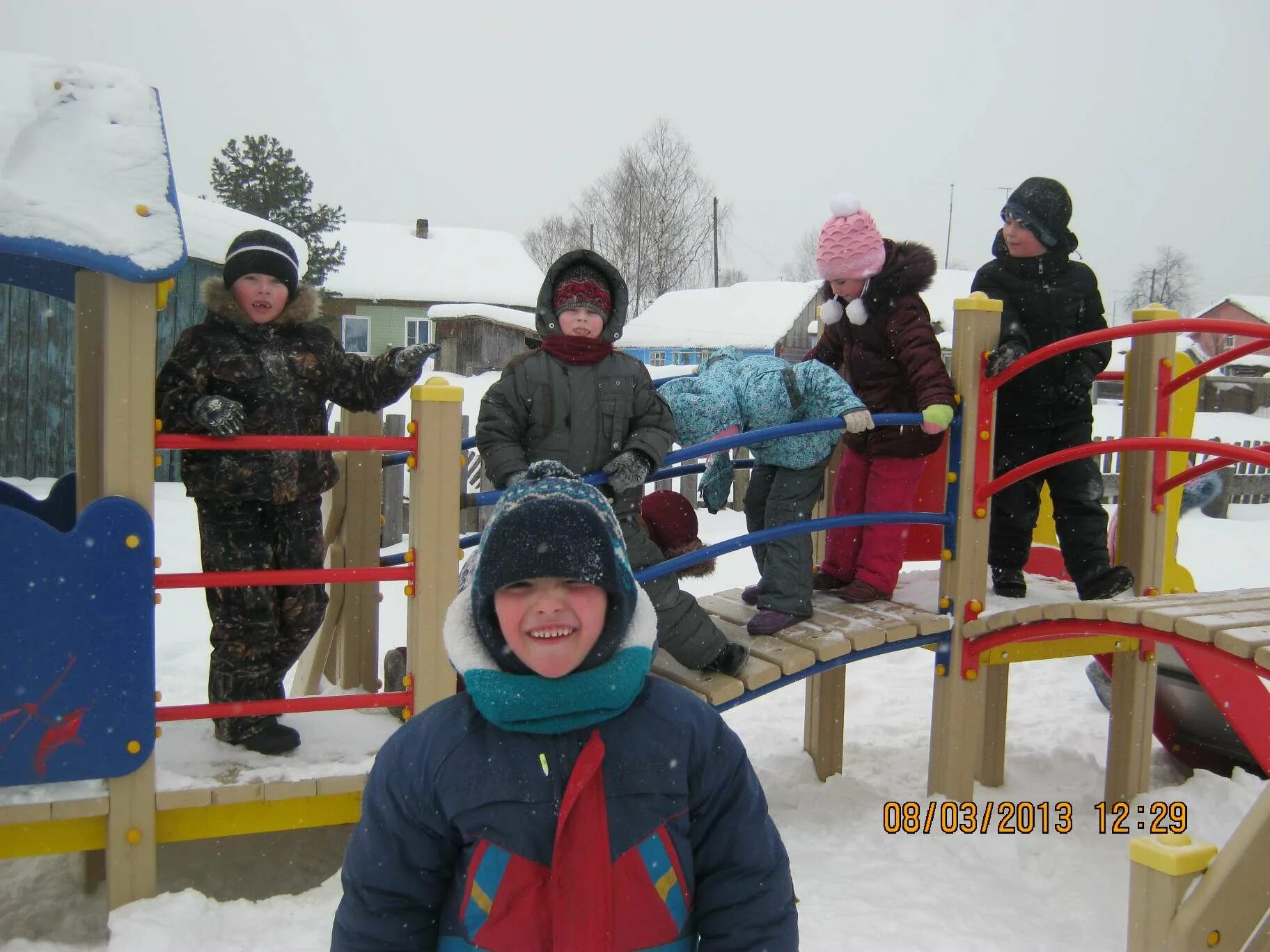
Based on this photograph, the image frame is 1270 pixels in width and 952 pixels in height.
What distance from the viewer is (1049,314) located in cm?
430

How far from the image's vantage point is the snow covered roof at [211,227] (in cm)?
906

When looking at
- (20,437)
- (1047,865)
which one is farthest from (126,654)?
(20,437)

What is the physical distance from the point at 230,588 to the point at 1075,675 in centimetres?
493

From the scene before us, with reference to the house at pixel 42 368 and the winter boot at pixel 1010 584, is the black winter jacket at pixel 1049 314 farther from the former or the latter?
the house at pixel 42 368

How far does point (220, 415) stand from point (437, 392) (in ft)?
1.93

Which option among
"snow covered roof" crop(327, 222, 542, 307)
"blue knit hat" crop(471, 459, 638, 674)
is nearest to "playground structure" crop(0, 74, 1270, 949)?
"blue knit hat" crop(471, 459, 638, 674)

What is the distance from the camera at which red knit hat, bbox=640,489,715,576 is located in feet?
12.6

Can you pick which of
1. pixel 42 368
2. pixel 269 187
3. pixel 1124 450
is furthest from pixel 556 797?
pixel 269 187

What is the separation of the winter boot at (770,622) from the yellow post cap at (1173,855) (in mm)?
1648

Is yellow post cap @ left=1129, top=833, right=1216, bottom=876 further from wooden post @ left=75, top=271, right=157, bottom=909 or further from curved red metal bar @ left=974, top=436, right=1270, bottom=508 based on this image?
wooden post @ left=75, top=271, right=157, bottom=909

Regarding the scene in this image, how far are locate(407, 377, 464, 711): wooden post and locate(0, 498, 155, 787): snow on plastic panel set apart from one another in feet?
2.33

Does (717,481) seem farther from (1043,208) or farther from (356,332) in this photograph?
(356,332)

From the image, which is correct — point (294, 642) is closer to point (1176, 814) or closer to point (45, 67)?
point (45, 67)

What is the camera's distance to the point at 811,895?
3.33m
